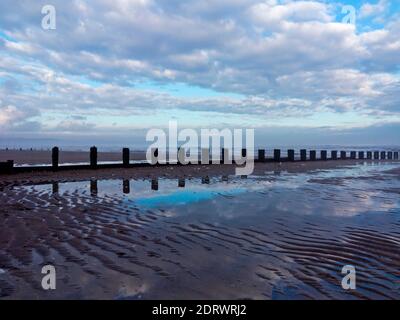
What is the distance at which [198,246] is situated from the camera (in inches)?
215

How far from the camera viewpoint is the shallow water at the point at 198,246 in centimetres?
380

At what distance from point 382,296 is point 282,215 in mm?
4337

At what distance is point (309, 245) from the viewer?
5559mm

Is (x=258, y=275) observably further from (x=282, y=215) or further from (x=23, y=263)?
(x=282, y=215)

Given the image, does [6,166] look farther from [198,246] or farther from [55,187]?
[198,246]

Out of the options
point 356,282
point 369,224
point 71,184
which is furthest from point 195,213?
point 71,184

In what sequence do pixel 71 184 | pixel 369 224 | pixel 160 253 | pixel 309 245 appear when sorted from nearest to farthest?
pixel 160 253
pixel 309 245
pixel 369 224
pixel 71 184
